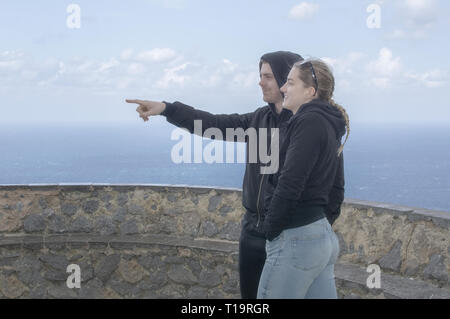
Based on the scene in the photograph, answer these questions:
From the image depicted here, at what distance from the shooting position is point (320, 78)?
223 cm

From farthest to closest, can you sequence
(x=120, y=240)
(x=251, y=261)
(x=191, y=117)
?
(x=120, y=240), (x=191, y=117), (x=251, y=261)

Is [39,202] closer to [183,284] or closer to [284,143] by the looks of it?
[183,284]

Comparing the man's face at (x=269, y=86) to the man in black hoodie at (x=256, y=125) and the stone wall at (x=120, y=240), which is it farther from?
the stone wall at (x=120, y=240)

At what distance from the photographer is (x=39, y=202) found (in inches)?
213

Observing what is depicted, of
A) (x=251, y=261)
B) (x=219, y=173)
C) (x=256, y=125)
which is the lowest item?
(x=219, y=173)

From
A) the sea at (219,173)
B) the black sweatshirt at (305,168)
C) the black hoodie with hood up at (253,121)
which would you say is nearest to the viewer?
the black sweatshirt at (305,168)

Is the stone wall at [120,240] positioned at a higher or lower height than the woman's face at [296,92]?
lower

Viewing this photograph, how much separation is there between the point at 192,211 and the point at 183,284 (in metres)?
0.75

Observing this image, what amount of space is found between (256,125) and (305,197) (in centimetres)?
70

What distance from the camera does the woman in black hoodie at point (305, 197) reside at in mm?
2039

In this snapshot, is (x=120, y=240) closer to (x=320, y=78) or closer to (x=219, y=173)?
(x=320, y=78)

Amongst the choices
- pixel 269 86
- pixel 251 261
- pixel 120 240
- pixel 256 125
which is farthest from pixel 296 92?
pixel 120 240

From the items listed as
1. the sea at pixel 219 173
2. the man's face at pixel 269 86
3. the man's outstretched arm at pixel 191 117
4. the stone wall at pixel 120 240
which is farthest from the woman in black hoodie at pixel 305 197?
the sea at pixel 219 173

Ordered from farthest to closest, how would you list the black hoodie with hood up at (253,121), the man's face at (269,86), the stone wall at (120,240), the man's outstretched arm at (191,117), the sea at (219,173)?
the sea at (219,173) → the stone wall at (120,240) → the man's outstretched arm at (191,117) → the man's face at (269,86) → the black hoodie with hood up at (253,121)
